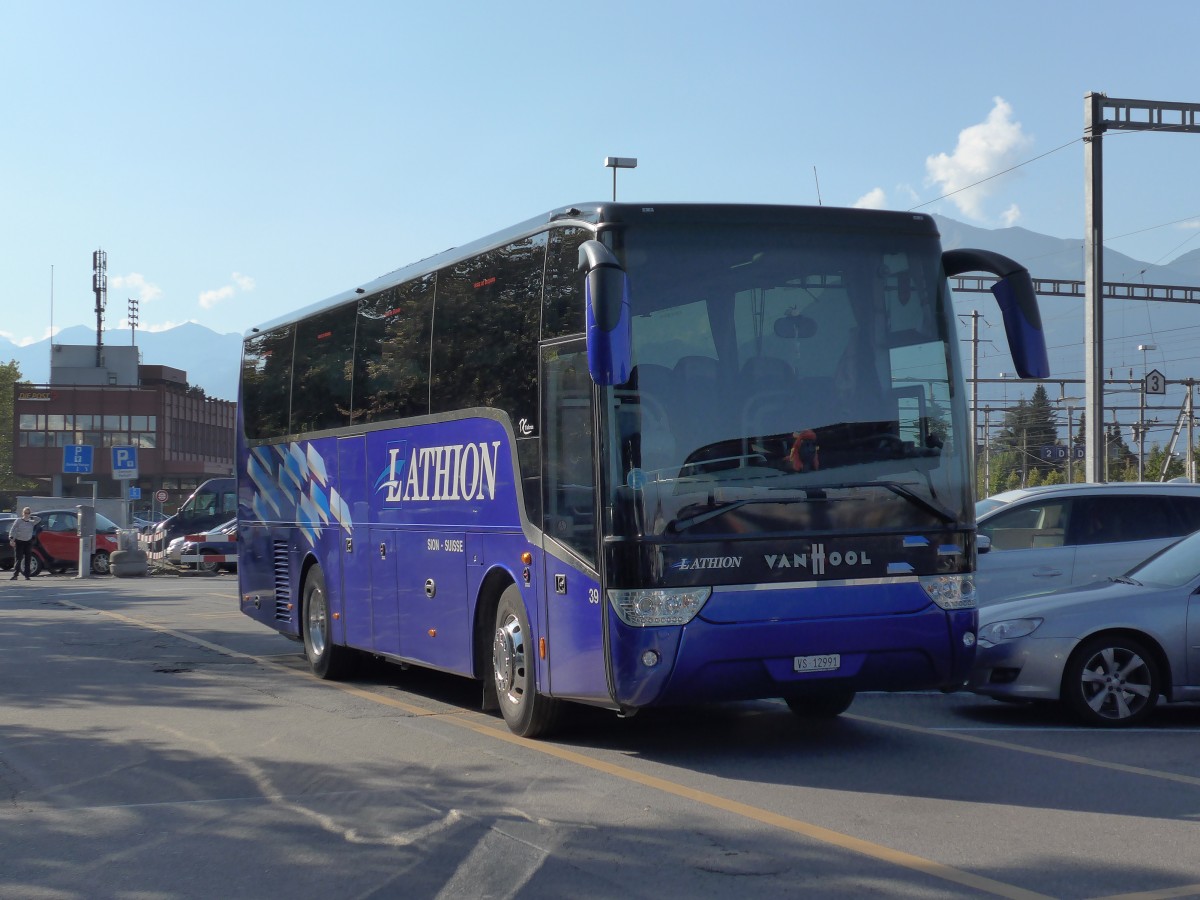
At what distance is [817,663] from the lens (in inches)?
335

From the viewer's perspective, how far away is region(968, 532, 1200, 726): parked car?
10172 mm

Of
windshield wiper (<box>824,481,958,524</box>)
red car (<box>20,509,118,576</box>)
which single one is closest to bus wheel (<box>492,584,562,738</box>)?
windshield wiper (<box>824,481,958,524</box>)

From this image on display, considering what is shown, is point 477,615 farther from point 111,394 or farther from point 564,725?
point 111,394

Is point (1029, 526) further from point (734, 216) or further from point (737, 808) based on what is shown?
point (737, 808)

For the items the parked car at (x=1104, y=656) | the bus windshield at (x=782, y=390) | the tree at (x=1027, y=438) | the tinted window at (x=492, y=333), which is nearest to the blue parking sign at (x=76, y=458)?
the tinted window at (x=492, y=333)

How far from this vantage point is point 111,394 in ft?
339

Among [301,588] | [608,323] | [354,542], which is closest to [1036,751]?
[608,323]

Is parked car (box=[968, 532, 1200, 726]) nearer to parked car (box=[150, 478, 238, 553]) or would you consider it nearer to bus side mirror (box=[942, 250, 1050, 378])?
bus side mirror (box=[942, 250, 1050, 378])

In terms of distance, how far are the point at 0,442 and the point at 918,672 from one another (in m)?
112

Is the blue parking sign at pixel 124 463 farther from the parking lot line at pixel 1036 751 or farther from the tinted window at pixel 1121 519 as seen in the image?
the parking lot line at pixel 1036 751

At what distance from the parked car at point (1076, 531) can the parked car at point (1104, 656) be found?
3.30m

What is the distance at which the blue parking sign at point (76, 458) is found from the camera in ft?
147

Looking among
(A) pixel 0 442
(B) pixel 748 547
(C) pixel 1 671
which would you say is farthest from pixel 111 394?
(B) pixel 748 547

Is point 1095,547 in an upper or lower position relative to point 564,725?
upper
